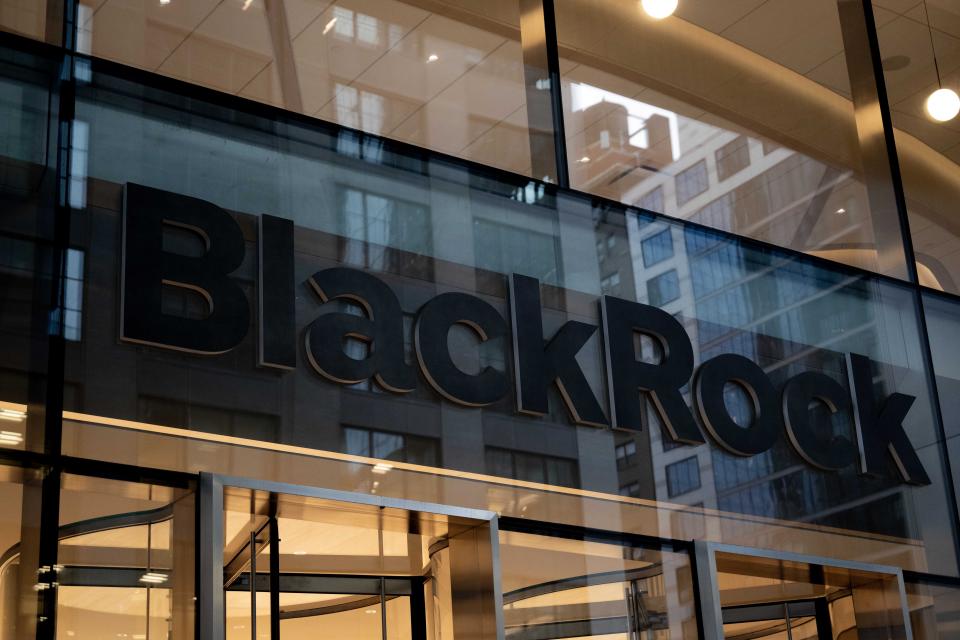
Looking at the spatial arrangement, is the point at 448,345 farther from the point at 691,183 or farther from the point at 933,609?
the point at 933,609

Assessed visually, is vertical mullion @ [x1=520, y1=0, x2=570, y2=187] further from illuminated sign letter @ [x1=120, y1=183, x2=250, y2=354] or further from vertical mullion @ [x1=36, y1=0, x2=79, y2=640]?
vertical mullion @ [x1=36, y1=0, x2=79, y2=640]

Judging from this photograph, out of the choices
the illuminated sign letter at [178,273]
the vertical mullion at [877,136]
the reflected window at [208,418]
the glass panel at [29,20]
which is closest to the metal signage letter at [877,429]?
the vertical mullion at [877,136]

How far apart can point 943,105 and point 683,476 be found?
5.00 m

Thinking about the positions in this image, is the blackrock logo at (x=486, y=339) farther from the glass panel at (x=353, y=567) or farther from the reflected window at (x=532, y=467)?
the glass panel at (x=353, y=567)

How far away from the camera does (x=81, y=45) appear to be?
561 cm

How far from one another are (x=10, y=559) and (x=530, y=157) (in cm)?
347

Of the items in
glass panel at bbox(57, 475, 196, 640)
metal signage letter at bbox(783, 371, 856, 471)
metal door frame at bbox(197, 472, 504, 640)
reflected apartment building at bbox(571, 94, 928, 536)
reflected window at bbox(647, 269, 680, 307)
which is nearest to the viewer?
glass panel at bbox(57, 475, 196, 640)

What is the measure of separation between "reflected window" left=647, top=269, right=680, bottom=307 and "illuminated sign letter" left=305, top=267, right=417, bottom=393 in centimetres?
157

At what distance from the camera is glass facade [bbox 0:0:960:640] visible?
16.5 feet

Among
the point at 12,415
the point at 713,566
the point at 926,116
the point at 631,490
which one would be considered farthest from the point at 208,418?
the point at 926,116

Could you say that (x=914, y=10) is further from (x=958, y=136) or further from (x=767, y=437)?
(x=767, y=437)

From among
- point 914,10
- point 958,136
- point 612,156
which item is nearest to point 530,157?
point 612,156

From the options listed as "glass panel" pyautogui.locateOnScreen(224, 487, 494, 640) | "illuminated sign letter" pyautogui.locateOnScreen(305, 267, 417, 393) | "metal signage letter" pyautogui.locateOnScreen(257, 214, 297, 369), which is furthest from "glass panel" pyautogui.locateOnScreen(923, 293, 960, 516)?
"metal signage letter" pyautogui.locateOnScreen(257, 214, 297, 369)

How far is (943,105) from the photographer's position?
Result: 1011cm
